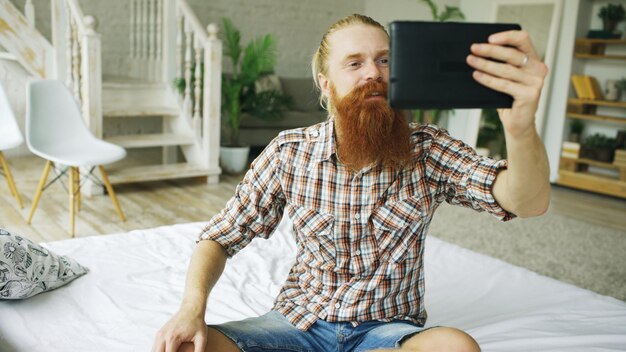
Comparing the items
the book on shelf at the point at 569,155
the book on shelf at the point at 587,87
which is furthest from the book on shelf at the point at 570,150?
the book on shelf at the point at 587,87

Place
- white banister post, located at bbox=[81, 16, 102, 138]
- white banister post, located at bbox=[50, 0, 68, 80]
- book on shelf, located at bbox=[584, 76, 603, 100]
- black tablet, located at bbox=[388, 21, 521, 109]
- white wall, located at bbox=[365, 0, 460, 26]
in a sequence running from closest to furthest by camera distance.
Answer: black tablet, located at bbox=[388, 21, 521, 109], white banister post, located at bbox=[81, 16, 102, 138], white banister post, located at bbox=[50, 0, 68, 80], book on shelf, located at bbox=[584, 76, 603, 100], white wall, located at bbox=[365, 0, 460, 26]

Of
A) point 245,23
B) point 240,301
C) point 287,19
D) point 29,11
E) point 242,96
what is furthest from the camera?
point 287,19

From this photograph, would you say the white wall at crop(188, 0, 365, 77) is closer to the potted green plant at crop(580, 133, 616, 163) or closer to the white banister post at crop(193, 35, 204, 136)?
the white banister post at crop(193, 35, 204, 136)

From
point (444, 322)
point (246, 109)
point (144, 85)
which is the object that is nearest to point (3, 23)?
point (144, 85)

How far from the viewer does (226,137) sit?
245 inches

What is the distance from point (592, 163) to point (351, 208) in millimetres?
4835

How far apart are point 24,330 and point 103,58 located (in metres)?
5.20

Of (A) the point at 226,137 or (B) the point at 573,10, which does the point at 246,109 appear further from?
(B) the point at 573,10

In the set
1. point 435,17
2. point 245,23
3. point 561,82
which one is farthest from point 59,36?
point 561,82

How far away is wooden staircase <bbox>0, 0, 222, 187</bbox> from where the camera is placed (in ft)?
14.3

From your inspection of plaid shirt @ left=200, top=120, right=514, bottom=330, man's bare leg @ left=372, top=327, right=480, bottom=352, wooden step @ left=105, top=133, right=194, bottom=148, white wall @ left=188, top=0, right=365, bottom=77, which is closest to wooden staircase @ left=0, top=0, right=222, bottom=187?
wooden step @ left=105, top=133, right=194, bottom=148

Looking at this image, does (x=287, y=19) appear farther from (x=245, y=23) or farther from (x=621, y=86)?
(x=621, y=86)

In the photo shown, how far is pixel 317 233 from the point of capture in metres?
1.37

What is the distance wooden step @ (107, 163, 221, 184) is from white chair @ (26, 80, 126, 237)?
656 mm
